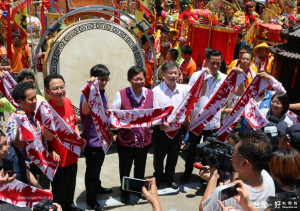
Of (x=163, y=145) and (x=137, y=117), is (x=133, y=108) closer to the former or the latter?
(x=137, y=117)

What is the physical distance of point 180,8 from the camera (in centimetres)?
1670

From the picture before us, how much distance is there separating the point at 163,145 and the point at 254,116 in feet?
3.70

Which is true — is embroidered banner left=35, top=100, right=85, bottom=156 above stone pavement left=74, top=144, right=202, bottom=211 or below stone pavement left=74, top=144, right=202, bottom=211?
above

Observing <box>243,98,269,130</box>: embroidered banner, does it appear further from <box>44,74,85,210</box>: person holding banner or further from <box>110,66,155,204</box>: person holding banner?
<box>44,74,85,210</box>: person holding banner

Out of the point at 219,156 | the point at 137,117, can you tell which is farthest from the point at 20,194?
the point at 219,156

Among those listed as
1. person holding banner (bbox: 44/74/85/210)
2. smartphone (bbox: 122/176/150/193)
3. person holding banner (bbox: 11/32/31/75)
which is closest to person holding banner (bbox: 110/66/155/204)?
person holding banner (bbox: 44/74/85/210)

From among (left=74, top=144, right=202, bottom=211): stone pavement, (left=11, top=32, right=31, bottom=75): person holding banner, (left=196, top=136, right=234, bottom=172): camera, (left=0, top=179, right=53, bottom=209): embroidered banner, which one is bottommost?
(left=74, top=144, right=202, bottom=211): stone pavement

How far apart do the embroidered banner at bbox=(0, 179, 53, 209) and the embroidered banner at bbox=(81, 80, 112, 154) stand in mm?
975

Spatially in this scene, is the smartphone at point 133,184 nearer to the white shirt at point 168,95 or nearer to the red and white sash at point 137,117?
the red and white sash at point 137,117

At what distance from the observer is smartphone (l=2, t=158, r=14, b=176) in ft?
8.22

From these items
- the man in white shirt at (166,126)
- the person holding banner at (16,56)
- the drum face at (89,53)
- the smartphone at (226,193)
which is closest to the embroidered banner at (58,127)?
the man in white shirt at (166,126)

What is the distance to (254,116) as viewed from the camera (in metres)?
3.86

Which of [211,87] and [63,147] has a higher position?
[211,87]

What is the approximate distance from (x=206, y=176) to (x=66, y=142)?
1.56 m
